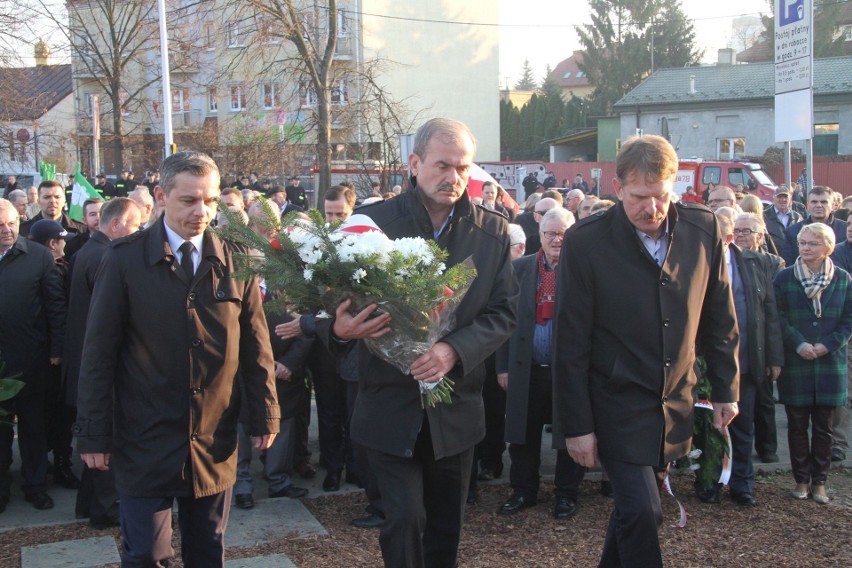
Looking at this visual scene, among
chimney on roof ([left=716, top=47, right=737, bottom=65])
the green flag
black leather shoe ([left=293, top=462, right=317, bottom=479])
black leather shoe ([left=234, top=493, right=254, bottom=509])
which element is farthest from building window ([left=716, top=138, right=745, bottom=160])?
black leather shoe ([left=234, top=493, right=254, bottom=509])

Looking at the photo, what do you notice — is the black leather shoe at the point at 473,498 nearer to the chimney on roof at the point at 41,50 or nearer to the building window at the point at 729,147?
the chimney on roof at the point at 41,50

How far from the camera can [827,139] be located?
148 ft

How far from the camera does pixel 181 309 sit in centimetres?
382

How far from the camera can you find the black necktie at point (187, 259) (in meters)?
3.90

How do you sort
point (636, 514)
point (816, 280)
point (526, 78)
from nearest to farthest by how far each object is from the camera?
point (636, 514), point (816, 280), point (526, 78)

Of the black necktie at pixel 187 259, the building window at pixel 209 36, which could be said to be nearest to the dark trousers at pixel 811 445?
the black necktie at pixel 187 259

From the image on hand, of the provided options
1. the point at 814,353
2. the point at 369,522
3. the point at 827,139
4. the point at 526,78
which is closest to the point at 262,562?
the point at 369,522

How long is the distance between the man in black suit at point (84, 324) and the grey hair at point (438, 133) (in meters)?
3.10

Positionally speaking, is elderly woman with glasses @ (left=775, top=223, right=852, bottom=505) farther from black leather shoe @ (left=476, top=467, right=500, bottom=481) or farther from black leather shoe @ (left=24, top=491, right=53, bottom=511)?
black leather shoe @ (left=24, top=491, right=53, bottom=511)

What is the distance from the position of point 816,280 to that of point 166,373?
203 inches

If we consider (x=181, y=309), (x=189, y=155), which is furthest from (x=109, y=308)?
(x=189, y=155)

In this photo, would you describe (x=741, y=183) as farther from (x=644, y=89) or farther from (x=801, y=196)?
(x=644, y=89)

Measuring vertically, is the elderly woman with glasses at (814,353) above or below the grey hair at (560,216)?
below

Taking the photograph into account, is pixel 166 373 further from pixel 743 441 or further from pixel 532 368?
pixel 743 441
